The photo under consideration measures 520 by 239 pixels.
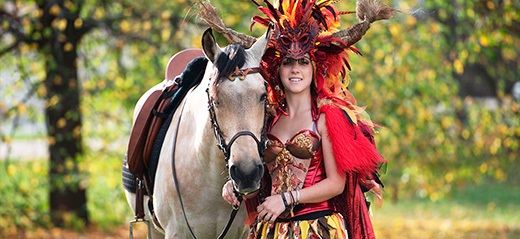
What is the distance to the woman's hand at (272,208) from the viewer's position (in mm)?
2531

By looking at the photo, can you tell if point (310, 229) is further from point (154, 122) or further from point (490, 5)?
point (490, 5)

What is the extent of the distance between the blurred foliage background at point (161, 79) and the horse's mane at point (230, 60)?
13.6ft

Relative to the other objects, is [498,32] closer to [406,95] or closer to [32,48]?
[406,95]

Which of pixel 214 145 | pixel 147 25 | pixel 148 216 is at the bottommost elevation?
pixel 148 216

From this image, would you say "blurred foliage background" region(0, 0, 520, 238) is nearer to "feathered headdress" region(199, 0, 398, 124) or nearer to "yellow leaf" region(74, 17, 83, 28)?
"yellow leaf" region(74, 17, 83, 28)

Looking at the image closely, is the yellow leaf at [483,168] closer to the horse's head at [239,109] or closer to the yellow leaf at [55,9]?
the yellow leaf at [55,9]

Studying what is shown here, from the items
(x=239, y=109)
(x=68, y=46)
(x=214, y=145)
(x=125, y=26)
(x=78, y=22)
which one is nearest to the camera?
(x=239, y=109)

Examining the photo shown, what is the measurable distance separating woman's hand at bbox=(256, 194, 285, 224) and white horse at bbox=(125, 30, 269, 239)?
149mm

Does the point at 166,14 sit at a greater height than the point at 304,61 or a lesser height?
greater

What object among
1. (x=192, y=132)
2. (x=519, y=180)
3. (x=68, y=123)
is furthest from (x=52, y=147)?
(x=519, y=180)

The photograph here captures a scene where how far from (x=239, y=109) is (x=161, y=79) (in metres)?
4.95

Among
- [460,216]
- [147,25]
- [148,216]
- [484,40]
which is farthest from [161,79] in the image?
[460,216]

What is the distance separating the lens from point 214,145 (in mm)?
2842

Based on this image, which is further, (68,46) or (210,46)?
(68,46)
